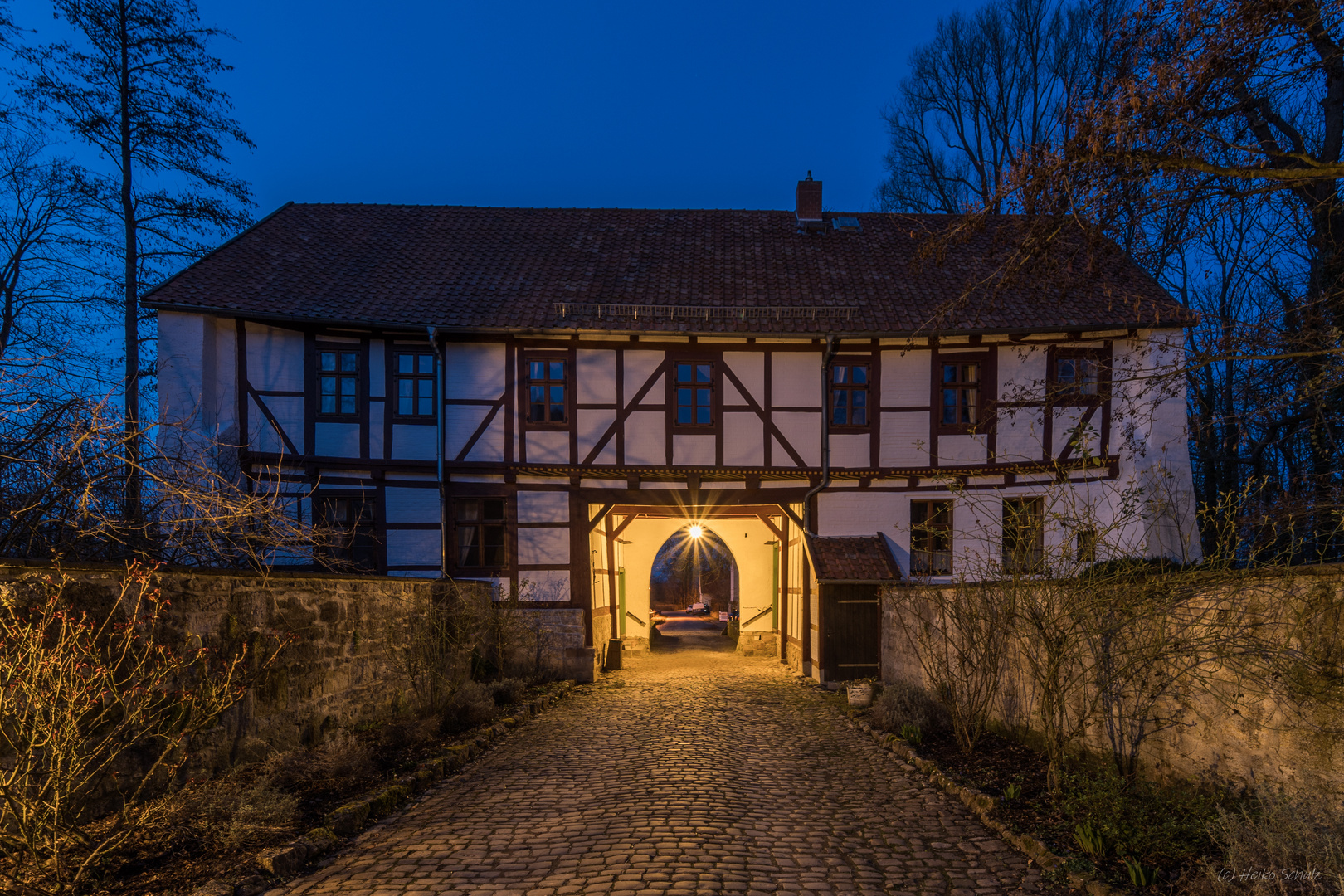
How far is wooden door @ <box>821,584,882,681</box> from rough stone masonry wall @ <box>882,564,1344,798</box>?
6.59m

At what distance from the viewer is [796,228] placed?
1644 centimetres

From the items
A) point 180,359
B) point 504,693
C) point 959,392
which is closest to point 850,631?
point 959,392

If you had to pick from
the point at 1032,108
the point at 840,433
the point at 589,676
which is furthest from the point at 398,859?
the point at 1032,108

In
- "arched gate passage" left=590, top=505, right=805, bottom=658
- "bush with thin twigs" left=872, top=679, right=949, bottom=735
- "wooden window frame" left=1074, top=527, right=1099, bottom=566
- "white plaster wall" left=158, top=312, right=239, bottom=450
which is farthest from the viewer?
"arched gate passage" left=590, top=505, right=805, bottom=658

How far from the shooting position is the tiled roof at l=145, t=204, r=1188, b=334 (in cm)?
1275

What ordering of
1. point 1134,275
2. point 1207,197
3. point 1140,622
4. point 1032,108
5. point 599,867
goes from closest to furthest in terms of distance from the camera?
point 599,867, point 1207,197, point 1140,622, point 1134,275, point 1032,108

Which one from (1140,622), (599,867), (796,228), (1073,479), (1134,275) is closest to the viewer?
(599,867)

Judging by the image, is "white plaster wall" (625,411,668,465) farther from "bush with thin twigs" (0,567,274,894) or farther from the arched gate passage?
"bush with thin twigs" (0,567,274,894)

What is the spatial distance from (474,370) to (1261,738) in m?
11.3

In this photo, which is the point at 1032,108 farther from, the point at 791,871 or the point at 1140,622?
the point at 791,871

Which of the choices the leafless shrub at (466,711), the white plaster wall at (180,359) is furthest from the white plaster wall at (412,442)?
the leafless shrub at (466,711)

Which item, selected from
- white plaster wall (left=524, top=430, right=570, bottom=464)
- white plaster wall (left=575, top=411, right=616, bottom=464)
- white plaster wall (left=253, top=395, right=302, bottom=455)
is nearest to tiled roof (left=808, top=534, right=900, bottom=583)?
white plaster wall (left=575, top=411, right=616, bottom=464)

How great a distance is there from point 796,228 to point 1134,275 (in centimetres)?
632

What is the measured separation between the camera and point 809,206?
16562 millimetres
